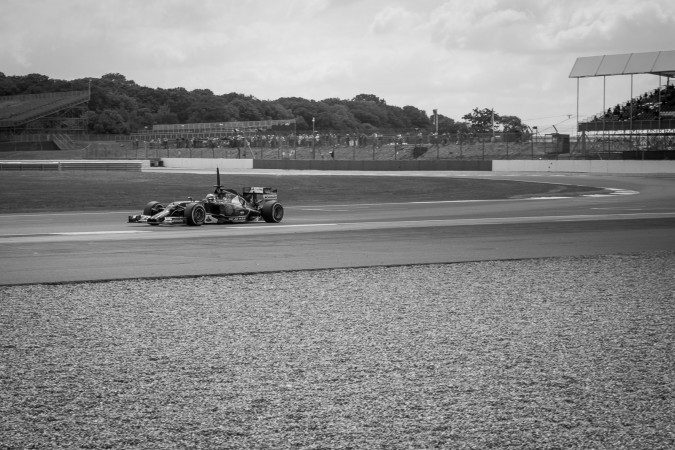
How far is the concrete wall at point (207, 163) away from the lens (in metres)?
65.9

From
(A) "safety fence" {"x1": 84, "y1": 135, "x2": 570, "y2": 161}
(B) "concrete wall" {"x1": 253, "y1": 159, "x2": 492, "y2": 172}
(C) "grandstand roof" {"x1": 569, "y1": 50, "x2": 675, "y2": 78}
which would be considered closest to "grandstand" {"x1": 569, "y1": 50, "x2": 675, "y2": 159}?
(C) "grandstand roof" {"x1": 569, "y1": 50, "x2": 675, "y2": 78}

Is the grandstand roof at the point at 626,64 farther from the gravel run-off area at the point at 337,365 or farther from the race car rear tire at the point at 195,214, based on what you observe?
the gravel run-off area at the point at 337,365

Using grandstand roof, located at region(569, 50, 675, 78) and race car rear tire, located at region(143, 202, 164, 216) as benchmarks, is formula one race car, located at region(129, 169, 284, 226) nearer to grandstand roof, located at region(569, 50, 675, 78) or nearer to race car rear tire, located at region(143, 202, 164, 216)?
race car rear tire, located at region(143, 202, 164, 216)

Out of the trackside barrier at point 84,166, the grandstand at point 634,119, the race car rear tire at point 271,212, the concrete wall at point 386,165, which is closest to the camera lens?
the race car rear tire at point 271,212

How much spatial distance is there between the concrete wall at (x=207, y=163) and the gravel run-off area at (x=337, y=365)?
183ft

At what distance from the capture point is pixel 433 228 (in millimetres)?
18531

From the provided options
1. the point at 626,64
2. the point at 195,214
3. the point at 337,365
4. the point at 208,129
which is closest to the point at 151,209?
the point at 195,214

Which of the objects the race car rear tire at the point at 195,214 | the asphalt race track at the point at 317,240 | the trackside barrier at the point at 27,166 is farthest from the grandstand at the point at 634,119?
the race car rear tire at the point at 195,214

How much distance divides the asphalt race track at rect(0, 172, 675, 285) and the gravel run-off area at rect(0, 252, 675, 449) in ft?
5.51

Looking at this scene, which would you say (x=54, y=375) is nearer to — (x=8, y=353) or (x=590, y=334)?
(x=8, y=353)

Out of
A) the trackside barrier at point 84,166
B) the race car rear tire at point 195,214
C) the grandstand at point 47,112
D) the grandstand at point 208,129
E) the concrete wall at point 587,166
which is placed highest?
the grandstand at point 47,112

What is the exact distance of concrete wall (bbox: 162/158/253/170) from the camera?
216 feet

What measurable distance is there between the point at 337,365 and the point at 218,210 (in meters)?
14.0

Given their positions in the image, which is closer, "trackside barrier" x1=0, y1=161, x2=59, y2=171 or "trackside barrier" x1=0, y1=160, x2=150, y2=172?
"trackside barrier" x1=0, y1=161, x2=59, y2=171
